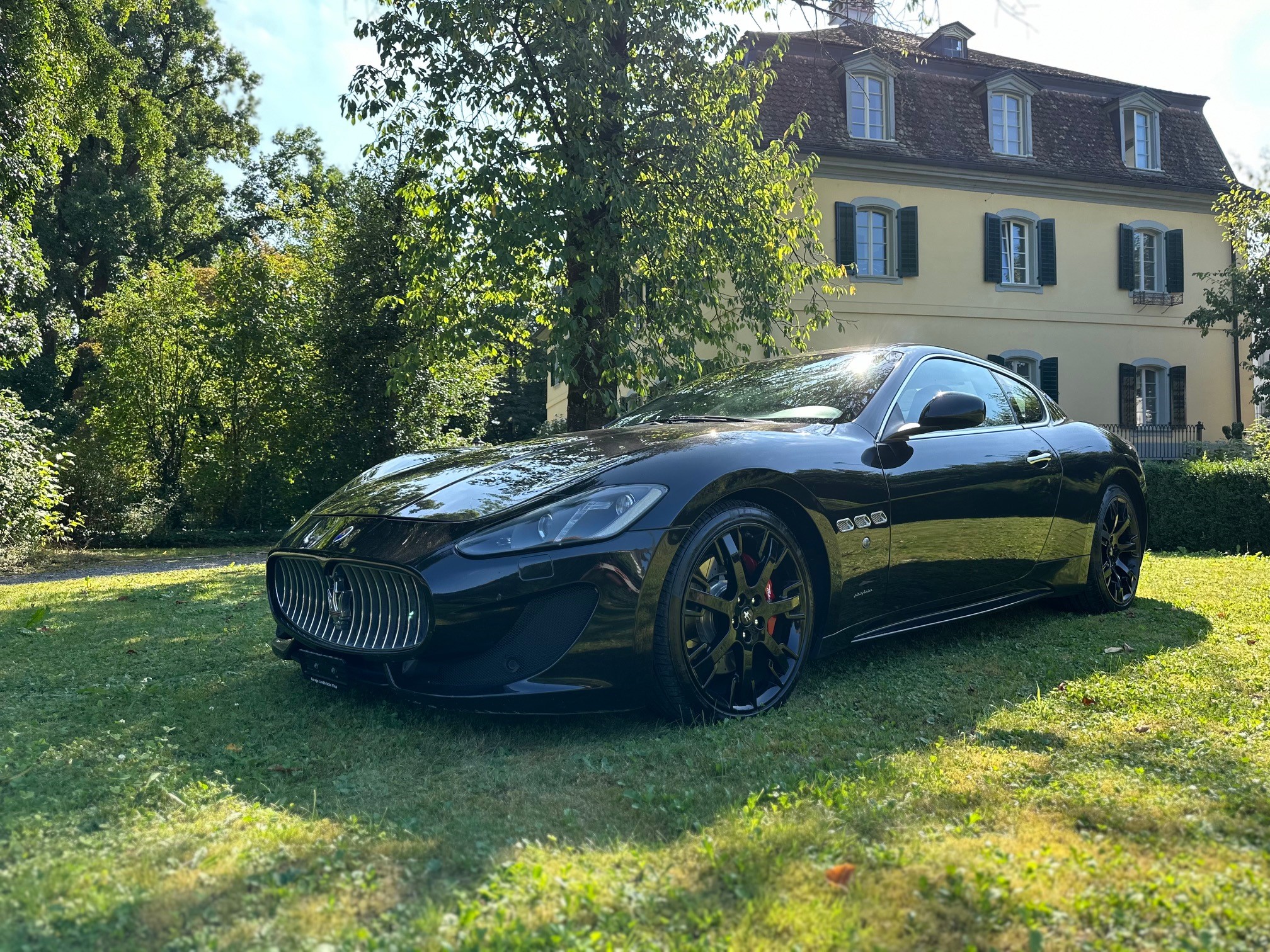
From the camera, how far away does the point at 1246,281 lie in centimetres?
2198

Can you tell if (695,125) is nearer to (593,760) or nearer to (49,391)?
(593,760)

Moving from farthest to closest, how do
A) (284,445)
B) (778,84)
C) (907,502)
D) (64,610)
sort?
(778,84) → (284,445) → (64,610) → (907,502)

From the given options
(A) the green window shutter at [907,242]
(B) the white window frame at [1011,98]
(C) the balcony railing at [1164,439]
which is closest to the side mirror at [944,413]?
(A) the green window shutter at [907,242]

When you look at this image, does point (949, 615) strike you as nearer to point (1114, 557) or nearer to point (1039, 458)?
point (1039, 458)

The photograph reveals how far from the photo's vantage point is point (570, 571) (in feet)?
9.46

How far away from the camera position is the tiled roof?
20.5 meters

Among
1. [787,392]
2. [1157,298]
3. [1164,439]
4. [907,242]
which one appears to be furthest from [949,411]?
[1157,298]

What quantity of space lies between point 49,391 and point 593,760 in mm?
26692

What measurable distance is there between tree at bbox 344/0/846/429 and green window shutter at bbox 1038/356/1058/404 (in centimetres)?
1441

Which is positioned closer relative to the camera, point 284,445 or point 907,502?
point 907,502

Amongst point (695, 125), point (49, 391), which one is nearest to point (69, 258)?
point (49, 391)

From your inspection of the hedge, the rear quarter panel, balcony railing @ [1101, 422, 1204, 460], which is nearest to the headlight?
the rear quarter panel

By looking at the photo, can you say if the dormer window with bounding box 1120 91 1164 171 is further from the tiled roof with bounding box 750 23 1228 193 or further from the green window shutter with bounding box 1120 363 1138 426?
the green window shutter with bounding box 1120 363 1138 426

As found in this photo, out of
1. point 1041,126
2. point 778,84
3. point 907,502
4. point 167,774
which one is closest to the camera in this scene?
point 167,774
